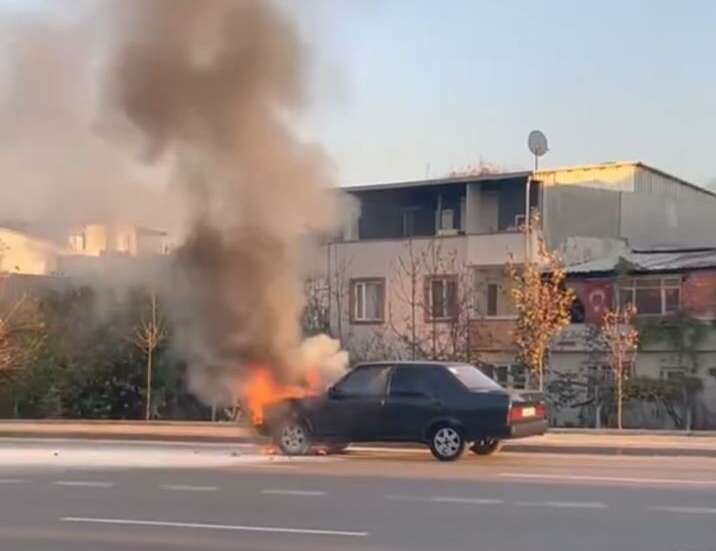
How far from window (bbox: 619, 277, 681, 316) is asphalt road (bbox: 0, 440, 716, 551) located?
66.4ft

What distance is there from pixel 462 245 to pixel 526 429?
82.2 feet

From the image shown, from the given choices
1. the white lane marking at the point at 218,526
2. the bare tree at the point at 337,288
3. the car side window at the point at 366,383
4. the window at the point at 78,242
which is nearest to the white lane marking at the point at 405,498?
the white lane marking at the point at 218,526

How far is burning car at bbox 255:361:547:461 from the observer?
2147 cm

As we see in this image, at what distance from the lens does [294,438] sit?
75.1 ft

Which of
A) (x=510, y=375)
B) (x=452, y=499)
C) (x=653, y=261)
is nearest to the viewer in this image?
(x=452, y=499)

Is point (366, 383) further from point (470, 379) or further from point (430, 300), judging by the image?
point (430, 300)

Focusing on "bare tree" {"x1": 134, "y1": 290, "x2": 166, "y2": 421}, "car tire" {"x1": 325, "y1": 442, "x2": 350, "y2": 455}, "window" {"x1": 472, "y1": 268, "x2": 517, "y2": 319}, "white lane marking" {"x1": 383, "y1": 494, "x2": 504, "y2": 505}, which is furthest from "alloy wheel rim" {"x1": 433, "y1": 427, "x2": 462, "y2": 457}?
"window" {"x1": 472, "y1": 268, "x2": 517, "y2": 319}

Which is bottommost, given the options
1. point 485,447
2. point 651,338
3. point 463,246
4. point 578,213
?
point 485,447

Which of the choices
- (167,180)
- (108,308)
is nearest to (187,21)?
(167,180)

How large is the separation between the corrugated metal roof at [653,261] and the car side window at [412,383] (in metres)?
21.4

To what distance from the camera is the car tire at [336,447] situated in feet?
Result: 74.5

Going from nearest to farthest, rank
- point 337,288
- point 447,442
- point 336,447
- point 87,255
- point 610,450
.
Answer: point 447,442
point 336,447
point 610,450
point 87,255
point 337,288

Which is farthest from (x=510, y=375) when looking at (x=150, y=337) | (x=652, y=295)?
(x=150, y=337)

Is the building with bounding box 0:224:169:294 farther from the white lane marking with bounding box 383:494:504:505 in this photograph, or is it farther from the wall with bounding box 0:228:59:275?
the white lane marking with bounding box 383:494:504:505
